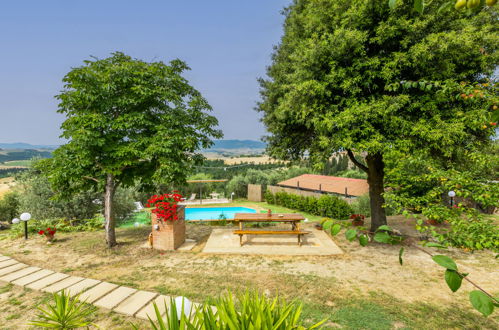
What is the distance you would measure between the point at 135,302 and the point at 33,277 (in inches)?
119

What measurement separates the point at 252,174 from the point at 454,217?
30.1 metres

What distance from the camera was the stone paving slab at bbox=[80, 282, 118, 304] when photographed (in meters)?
4.42

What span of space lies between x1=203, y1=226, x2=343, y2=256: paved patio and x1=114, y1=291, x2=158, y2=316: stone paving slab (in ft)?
9.46

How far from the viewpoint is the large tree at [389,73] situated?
6004mm

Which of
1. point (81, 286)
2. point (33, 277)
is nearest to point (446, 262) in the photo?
point (81, 286)

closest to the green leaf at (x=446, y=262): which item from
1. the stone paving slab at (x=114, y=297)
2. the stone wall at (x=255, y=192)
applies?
the stone paving slab at (x=114, y=297)

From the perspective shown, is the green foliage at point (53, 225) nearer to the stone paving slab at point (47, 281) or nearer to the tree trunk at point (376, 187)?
the stone paving slab at point (47, 281)

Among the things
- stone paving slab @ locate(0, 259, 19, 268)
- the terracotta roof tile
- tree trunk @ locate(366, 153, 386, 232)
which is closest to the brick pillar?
stone paving slab @ locate(0, 259, 19, 268)

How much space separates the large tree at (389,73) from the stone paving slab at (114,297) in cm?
588

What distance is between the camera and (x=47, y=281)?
5.16m

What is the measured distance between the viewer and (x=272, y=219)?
324 inches

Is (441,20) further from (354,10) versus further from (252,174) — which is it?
(252,174)

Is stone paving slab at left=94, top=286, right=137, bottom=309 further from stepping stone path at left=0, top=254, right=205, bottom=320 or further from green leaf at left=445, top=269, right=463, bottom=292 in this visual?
green leaf at left=445, top=269, right=463, bottom=292

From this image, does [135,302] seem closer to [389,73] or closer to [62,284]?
[62,284]
